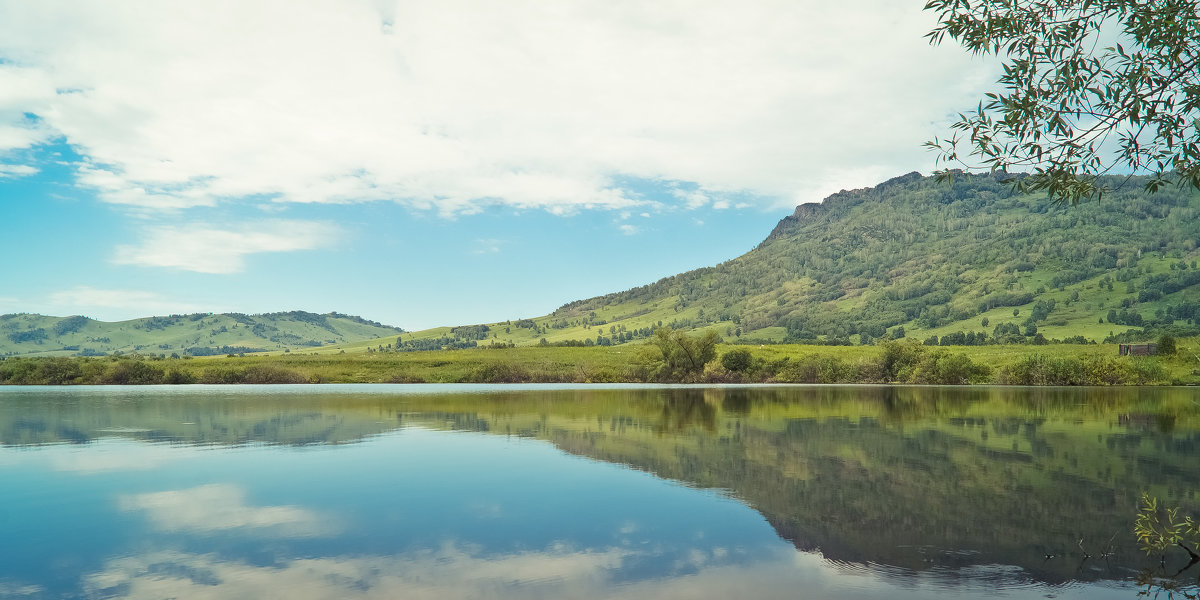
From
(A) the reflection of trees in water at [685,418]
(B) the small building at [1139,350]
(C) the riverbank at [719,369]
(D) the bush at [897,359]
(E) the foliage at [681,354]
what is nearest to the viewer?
(A) the reflection of trees in water at [685,418]

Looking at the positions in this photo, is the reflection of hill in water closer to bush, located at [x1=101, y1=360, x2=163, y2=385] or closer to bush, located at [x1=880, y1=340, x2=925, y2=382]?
bush, located at [x1=101, y1=360, x2=163, y2=385]

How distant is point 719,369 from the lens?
401 feet

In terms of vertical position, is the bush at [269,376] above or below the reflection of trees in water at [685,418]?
above

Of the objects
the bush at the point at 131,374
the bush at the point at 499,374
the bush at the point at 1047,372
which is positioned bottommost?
the bush at the point at 1047,372

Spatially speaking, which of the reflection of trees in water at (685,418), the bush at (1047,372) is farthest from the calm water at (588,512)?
the bush at (1047,372)

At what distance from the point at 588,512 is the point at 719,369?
349 feet

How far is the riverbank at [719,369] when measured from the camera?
107 m

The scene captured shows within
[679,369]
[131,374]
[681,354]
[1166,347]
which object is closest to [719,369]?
[679,369]

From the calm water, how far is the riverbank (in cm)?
8067

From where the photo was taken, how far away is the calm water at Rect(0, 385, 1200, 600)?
40.9 ft

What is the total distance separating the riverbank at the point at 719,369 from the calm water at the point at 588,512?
265 feet

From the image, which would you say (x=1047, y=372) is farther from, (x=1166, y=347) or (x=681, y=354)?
(x=681, y=354)

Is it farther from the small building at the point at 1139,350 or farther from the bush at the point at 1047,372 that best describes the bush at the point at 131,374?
the small building at the point at 1139,350

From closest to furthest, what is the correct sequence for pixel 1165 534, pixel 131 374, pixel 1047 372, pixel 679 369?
pixel 1165 534 → pixel 1047 372 → pixel 131 374 → pixel 679 369
